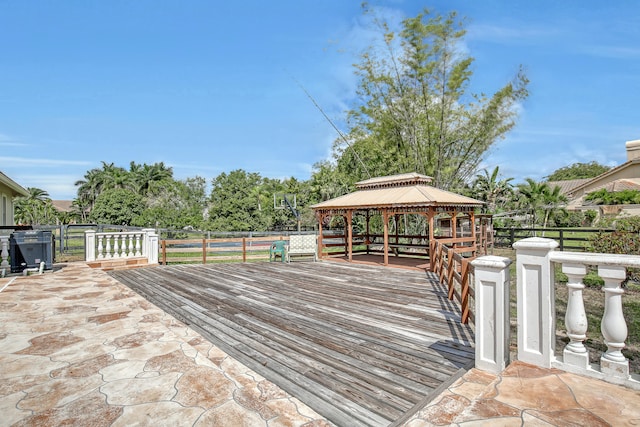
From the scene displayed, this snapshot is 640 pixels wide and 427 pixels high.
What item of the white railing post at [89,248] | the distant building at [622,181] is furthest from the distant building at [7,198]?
the distant building at [622,181]

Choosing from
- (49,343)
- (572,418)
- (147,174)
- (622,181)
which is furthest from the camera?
(147,174)

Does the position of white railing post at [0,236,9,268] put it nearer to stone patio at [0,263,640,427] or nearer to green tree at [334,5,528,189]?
stone patio at [0,263,640,427]

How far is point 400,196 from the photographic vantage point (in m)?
9.52

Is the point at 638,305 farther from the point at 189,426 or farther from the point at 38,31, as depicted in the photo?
the point at 38,31

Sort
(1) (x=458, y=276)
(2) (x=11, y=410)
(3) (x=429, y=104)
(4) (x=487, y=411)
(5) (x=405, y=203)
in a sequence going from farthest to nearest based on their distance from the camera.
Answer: (3) (x=429, y=104) → (5) (x=405, y=203) → (1) (x=458, y=276) → (2) (x=11, y=410) → (4) (x=487, y=411)

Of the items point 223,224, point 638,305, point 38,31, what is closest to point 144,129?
point 223,224

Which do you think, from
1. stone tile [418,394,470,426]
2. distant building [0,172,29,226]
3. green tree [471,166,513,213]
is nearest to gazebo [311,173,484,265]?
stone tile [418,394,470,426]

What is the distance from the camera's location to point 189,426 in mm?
1936

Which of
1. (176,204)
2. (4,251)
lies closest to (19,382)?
(4,251)

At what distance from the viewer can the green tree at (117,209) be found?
30.8m

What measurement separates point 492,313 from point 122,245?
9.41 meters

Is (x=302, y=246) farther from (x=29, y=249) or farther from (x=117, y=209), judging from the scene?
(x=117, y=209)

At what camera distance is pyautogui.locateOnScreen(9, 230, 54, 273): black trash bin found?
715 centimetres

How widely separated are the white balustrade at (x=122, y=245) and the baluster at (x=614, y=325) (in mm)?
9903
